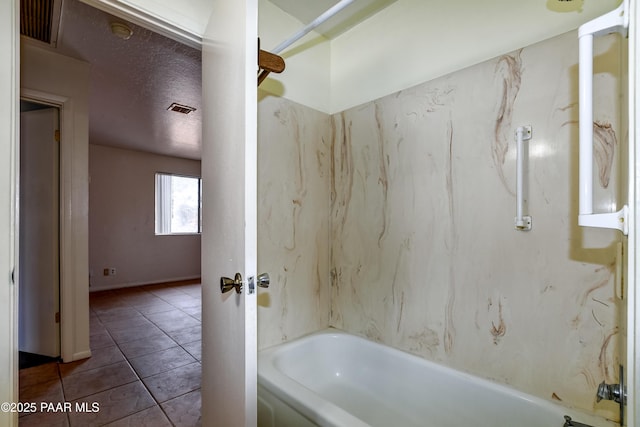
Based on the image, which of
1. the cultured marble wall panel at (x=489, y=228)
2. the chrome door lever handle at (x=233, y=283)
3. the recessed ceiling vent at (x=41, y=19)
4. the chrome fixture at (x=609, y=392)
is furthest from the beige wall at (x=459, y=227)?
→ the recessed ceiling vent at (x=41, y=19)

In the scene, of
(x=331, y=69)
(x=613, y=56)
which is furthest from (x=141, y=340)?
(x=613, y=56)

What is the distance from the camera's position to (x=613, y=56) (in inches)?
→ 39.6

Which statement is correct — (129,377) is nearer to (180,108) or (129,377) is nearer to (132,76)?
(132,76)

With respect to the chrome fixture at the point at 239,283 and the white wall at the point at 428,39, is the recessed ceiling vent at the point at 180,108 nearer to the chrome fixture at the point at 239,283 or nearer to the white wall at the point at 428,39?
the white wall at the point at 428,39

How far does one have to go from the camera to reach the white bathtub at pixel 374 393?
1105 mm

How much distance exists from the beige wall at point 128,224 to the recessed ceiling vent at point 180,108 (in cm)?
241

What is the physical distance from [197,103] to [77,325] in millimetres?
2332

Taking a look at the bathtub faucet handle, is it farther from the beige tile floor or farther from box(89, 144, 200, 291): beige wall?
box(89, 144, 200, 291): beige wall

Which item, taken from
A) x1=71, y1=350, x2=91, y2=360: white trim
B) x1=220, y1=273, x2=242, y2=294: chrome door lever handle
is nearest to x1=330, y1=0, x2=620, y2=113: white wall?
x1=220, y1=273, x2=242, y2=294: chrome door lever handle

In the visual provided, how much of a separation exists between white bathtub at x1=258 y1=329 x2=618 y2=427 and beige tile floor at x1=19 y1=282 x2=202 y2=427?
71 centimetres

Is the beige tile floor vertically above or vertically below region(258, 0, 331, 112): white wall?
below

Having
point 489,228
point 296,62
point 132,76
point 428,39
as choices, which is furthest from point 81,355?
point 428,39

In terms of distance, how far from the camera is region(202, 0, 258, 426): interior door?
0.91 metres

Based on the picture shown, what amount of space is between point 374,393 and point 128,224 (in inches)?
197
